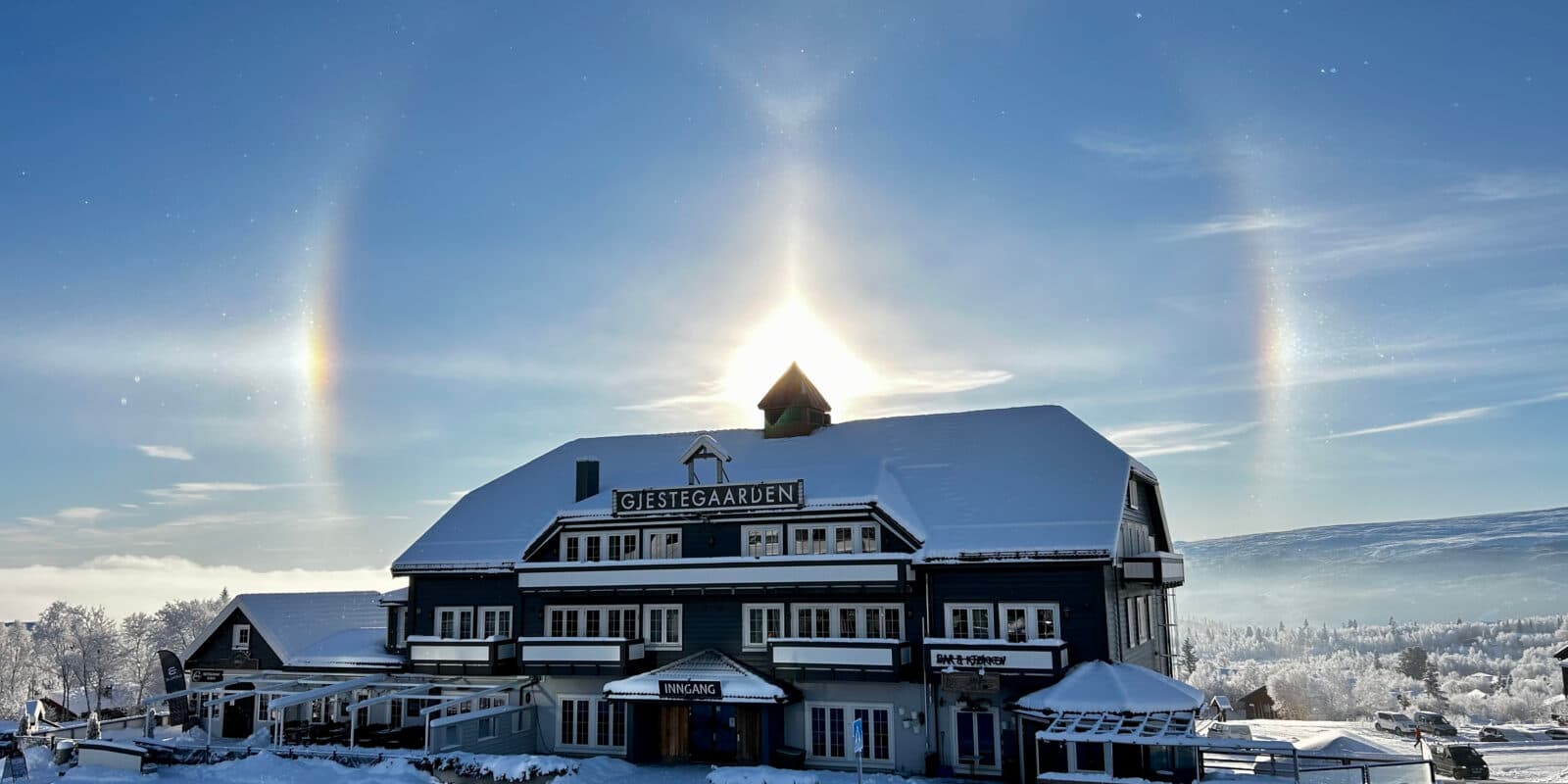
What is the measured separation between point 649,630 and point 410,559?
12165 mm

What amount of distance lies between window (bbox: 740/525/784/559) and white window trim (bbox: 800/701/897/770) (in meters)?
6.09

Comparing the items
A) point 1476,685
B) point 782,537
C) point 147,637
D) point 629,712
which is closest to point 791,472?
point 782,537

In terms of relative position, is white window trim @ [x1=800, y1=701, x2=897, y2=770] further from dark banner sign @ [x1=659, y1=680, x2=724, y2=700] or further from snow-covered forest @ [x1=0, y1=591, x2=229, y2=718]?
snow-covered forest @ [x1=0, y1=591, x2=229, y2=718]

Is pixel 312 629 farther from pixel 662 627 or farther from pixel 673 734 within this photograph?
pixel 673 734

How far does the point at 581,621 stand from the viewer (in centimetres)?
4506

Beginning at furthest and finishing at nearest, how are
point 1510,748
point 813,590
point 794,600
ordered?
point 1510,748
point 794,600
point 813,590

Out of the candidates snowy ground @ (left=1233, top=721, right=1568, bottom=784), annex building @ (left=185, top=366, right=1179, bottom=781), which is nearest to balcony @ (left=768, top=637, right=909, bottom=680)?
annex building @ (left=185, top=366, right=1179, bottom=781)

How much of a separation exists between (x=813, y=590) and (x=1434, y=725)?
40.2 meters

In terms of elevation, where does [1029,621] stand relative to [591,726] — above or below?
above

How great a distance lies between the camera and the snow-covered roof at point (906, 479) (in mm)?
39188

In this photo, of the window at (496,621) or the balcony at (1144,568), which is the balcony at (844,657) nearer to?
the balcony at (1144,568)

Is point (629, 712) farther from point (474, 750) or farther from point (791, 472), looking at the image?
point (791, 472)

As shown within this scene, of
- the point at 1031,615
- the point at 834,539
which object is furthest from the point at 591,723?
the point at 1031,615

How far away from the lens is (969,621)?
38906 mm
